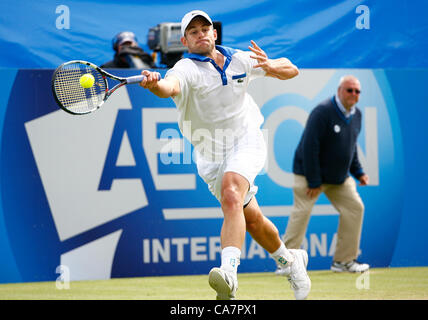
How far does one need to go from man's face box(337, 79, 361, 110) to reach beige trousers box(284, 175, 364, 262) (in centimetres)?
72

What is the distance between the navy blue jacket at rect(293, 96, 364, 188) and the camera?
6715 millimetres

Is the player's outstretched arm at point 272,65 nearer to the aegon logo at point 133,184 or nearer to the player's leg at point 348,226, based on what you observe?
the aegon logo at point 133,184

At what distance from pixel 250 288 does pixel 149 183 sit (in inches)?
56.7

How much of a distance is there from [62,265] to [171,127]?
1583 millimetres

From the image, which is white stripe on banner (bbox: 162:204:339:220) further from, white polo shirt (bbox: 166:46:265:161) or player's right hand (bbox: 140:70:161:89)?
player's right hand (bbox: 140:70:161:89)

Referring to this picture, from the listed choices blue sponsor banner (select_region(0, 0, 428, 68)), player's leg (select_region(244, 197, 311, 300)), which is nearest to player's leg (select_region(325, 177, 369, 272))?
blue sponsor banner (select_region(0, 0, 428, 68))

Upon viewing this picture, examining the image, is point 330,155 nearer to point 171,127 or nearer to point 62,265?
point 171,127

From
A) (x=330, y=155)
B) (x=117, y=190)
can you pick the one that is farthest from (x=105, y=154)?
(x=330, y=155)

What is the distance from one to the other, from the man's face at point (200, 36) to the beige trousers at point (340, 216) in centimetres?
250

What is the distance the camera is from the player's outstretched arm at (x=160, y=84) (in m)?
3.88

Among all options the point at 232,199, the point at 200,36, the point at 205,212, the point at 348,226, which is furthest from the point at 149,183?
the point at 232,199

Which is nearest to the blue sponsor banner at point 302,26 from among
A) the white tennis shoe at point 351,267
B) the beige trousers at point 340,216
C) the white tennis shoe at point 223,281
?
the beige trousers at point 340,216

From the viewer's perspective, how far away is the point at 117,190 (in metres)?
6.65

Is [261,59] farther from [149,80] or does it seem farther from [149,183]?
[149,183]
